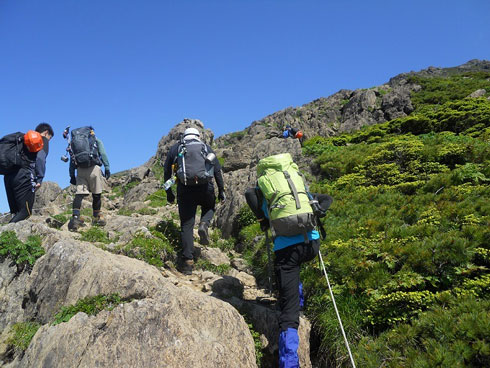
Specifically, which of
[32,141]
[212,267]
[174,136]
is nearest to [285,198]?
[212,267]

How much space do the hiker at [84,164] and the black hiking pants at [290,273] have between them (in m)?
6.58

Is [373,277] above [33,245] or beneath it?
beneath

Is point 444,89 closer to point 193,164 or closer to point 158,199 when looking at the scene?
point 158,199

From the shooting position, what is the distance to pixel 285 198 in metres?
4.28

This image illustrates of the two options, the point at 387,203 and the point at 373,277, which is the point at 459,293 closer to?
the point at 373,277

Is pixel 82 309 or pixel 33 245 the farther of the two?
pixel 33 245

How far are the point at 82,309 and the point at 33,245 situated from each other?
2.80 metres

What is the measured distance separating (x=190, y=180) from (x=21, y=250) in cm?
363

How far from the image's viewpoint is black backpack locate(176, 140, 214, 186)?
263 inches

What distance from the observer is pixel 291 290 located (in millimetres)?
4215

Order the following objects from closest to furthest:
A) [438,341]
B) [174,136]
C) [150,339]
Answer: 1. [438,341]
2. [150,339]
3. [174,136]

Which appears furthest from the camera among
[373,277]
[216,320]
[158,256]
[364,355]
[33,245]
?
[158,256]

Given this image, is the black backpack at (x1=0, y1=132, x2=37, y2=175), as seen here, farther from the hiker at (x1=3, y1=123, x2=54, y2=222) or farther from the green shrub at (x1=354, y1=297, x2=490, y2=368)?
the green shrub at (x1=354, y1=297, x2=490, y2=368)

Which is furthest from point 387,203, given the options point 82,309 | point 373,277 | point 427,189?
point 82,309
